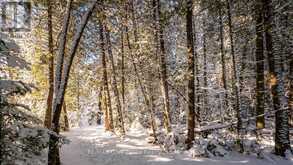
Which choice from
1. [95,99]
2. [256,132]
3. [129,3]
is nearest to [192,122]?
[256,132]

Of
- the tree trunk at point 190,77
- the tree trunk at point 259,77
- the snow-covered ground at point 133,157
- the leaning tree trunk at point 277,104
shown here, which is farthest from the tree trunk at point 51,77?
the tree trunk at point 259,77

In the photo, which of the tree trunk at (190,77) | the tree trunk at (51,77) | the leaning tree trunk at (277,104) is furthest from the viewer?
the tree trunk at (51,77)

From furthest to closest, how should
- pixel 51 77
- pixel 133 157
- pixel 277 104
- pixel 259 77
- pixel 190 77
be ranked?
pixel 259 77 < pixel 51 77 < pixel 277 104 < pixel 190 77 < pixel 133 157

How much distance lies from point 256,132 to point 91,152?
8.08 metres

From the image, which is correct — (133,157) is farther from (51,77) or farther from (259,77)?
(259,77)

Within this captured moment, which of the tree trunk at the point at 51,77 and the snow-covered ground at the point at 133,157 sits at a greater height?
the tree trunk at the point at 51,77

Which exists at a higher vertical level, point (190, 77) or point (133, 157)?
point (190, 77)

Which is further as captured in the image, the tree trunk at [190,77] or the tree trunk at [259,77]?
the tree trunk at [259,77]

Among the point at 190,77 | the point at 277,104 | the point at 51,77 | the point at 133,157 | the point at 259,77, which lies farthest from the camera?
the point at 259,77

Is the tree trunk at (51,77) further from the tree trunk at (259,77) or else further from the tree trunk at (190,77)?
the tree trunk at (259,77)

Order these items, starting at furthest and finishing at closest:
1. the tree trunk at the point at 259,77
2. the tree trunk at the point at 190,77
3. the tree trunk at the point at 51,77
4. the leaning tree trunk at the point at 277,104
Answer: the tree trunk at the point at 259,77 < the tree trunk at the point at 51,77 < the leaning tree trunk at the point at 277,104 < the tree trunk at the point at 190,77

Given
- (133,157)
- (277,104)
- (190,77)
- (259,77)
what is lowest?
(133,157)

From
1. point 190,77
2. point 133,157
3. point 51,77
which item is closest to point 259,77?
point 190,77

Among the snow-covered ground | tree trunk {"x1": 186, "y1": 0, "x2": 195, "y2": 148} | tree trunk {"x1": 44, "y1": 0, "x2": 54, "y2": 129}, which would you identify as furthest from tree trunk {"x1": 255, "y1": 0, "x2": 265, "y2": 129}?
tree trunk {"x1": 44, "y1": 0, "x2": 54, "y2": 129}
